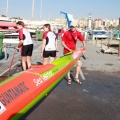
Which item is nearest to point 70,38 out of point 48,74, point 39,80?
point 48,74

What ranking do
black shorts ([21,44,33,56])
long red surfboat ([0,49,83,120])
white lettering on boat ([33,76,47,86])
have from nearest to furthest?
long red surfboat ([0,49,83,120]), white lettering on boat ([33,76,47,86]), black shorts ([21,44,33,56])

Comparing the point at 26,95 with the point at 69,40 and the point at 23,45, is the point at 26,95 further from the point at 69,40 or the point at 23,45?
the point at 23,45

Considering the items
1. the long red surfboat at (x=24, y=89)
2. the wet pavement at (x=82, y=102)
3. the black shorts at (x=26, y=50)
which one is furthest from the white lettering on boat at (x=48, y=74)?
the black shorts at (x=26, y=50)

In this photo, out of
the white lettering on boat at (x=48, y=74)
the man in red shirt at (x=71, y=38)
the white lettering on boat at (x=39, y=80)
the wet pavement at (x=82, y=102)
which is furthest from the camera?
the man in red shirt at (x=71, y=38)

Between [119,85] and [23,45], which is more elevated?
[23,45]

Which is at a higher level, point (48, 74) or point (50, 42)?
point (50, 42)

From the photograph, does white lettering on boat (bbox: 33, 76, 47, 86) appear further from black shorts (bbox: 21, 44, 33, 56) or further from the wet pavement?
black shorts (bbox: 21, 44, 33, 56)

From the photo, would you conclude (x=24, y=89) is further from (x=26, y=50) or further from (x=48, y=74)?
(x=26, y=50)

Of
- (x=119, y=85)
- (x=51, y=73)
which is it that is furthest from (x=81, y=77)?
(x=51, y=73)

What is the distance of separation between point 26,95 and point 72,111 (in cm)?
131

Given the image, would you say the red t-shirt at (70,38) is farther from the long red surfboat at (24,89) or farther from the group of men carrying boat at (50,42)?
the long red surfboat at (24,89)

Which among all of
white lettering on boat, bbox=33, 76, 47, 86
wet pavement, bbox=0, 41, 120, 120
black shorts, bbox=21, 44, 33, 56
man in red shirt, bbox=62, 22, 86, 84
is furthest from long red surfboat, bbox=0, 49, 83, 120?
black shorts, bbox=21, 44, 33, 56

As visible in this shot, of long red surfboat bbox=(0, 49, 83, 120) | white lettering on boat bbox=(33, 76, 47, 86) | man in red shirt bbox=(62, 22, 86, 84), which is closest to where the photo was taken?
long red surfboat bbox=(0, 49, 83, 120)

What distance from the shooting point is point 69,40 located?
7238 millimetres
